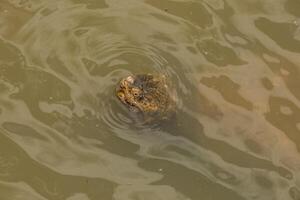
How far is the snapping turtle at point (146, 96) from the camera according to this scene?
13.8 feet

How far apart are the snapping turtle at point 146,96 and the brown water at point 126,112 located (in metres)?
0.09

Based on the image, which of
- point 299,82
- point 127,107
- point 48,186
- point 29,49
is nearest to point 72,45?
point 29,49

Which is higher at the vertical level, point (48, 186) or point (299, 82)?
point (299, 82)

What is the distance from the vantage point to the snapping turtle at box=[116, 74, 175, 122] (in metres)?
4.21

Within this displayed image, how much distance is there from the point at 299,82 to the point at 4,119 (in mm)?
1989

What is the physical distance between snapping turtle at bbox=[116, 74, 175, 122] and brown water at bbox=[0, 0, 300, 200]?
0.09m

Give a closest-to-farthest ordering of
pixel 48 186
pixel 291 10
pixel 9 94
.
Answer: pixel 48 186 < pixel 9 94 < pixel 291 10

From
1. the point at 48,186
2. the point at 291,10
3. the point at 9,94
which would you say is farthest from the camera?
the point at 291,10

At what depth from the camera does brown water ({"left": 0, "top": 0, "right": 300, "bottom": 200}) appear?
4.13 m

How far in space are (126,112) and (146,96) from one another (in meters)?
0.17

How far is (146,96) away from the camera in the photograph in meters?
4.23

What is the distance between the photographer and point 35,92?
173 inches

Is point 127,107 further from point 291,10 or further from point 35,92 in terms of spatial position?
point 291,10

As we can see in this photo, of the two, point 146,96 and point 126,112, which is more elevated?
point 146,96
